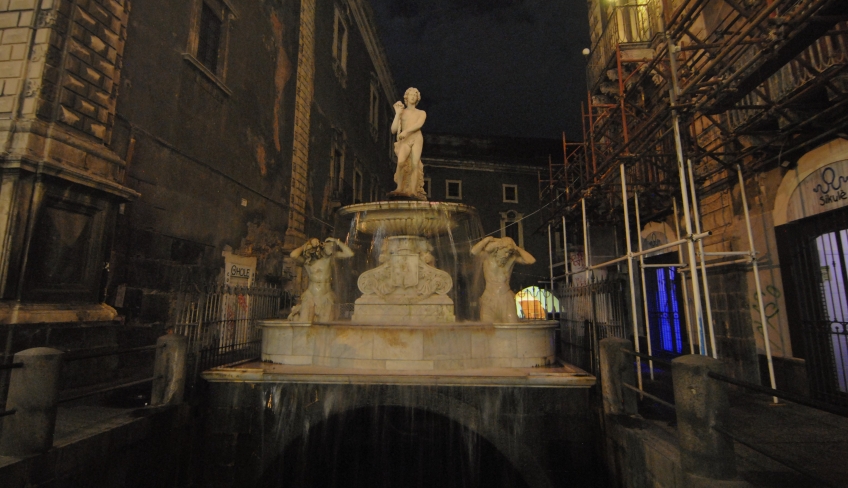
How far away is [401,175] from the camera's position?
885 cm

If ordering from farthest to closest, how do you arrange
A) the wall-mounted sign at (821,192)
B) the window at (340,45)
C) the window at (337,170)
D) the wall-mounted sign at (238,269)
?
the window at (340,45) → the window at (337,170) → the wall-mounted sign at (238,269) → the wall-mounted sign at (821,192)

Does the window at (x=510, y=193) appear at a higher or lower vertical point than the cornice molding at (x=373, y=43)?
lower

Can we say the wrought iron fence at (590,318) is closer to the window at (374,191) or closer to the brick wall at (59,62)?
the brick wall at (59,62)

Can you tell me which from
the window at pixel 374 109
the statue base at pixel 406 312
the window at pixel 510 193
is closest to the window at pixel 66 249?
the statue base at pixel 406 312

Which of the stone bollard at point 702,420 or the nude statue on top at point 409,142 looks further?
the nude statue on top at point 409,142

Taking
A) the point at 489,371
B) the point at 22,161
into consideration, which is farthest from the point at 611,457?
the point at 22,161

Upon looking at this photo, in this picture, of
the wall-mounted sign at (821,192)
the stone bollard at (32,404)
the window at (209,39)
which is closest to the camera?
the stone bollard at (32,404)

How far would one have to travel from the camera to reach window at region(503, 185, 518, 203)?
1258 inches

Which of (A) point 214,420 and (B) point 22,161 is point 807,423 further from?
(B) point 22,161

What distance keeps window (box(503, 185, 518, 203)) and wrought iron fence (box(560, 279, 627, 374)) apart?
21.4 m

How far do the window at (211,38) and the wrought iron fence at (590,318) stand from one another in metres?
9.65

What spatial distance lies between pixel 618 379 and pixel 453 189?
26.8 m

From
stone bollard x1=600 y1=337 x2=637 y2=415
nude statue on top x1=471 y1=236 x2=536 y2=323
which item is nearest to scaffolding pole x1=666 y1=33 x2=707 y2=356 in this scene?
stone bollard x1=600 y1=337 x2=637 y2=415

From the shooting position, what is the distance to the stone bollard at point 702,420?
3.35 m
